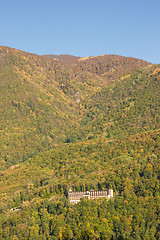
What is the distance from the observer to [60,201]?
167 meters

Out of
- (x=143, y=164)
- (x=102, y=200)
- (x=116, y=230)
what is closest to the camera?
(x=116, y=230)

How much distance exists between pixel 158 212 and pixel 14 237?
164ft

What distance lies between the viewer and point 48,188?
185m

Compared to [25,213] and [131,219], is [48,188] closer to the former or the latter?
[25,213]

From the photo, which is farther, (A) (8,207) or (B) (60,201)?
(A) (8,207)

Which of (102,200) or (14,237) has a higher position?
(102,200)

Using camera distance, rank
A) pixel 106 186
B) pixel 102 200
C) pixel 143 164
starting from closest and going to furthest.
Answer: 1. pixel 102 200
2. pixel 106 186
3. pixel 143 164

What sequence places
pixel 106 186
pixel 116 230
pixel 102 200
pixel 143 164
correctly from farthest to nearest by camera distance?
pixel 143 164
pixel 106 186
pixel 102 200
pixel 116 230

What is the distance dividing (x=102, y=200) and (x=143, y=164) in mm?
37315

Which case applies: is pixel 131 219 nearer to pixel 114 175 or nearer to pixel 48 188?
pixel 114 175

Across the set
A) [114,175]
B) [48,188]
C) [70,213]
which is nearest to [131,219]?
[70,213]

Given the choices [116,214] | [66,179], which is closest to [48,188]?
[66,179]

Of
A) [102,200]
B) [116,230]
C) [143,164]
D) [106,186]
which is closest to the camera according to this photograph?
[116,230]

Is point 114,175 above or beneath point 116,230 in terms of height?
above
